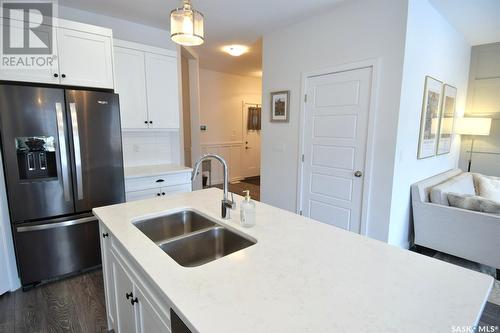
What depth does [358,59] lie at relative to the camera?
2707mm

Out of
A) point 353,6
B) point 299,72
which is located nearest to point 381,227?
point 299,72

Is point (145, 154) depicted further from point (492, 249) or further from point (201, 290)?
point (492, 249)

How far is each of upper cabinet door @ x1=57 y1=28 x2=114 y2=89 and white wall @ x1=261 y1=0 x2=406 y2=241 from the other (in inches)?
79.3

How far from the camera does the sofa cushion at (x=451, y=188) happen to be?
2.82m

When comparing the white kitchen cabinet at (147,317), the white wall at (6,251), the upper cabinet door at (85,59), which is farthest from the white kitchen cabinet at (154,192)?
the white kitchen cabinet at (147,317)

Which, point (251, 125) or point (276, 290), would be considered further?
point (251, 125)

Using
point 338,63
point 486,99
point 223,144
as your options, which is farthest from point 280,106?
point 486,99

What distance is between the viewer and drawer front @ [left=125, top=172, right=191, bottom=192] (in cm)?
281

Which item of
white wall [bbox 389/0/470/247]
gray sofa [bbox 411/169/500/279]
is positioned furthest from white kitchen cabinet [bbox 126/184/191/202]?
gray sofa [bbox 411/169/500/279]

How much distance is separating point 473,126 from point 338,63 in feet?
9.00

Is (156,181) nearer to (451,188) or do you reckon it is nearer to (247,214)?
(247,214)

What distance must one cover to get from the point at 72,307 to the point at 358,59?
11.4ft

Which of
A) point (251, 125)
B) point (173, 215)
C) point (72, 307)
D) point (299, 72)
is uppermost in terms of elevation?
point (299, 72)

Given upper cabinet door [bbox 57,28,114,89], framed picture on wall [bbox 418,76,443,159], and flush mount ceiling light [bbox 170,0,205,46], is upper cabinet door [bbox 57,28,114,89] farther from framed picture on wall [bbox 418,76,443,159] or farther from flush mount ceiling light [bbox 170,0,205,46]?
framed picture on wall [bbox 418,76,443,159]
